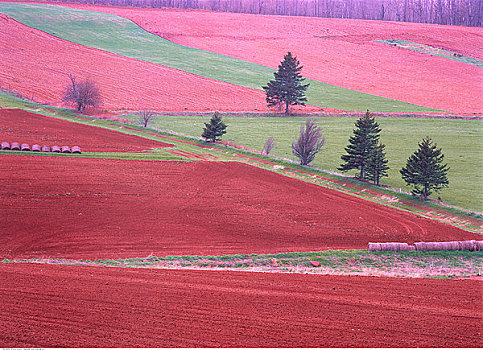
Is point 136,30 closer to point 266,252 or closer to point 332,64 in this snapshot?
point 332,64

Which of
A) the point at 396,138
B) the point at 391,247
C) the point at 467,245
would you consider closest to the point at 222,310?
the point at 391,247

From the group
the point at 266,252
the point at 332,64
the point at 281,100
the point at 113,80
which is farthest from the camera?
the point at 332,64

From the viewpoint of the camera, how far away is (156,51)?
82.4 m

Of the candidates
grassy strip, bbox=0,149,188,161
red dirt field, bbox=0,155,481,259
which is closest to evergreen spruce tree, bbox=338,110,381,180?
red dirt field, bbox=0,155,481,259

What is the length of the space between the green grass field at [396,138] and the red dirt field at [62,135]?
28.6 feet

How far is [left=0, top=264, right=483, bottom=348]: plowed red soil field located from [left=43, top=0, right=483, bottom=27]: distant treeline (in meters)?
120

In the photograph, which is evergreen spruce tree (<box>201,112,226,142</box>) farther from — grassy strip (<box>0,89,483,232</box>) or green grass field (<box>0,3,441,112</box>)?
green grass field (<box>0,3,441,112</box>)

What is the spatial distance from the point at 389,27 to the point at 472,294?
103m

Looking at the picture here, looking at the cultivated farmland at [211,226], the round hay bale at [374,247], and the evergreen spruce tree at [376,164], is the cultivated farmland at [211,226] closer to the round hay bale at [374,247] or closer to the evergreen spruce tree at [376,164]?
the round hay bale at [374,247]

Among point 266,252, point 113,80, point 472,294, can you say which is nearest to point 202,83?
point 113,80

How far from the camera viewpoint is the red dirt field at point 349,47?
75.2 meters

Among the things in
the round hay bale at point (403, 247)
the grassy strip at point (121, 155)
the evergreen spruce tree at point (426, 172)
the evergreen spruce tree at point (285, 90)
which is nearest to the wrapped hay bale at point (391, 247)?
the round hay bale at point (403, 247)

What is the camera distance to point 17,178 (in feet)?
93.6

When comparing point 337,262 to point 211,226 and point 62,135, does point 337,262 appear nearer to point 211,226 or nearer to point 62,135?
point 211,226
